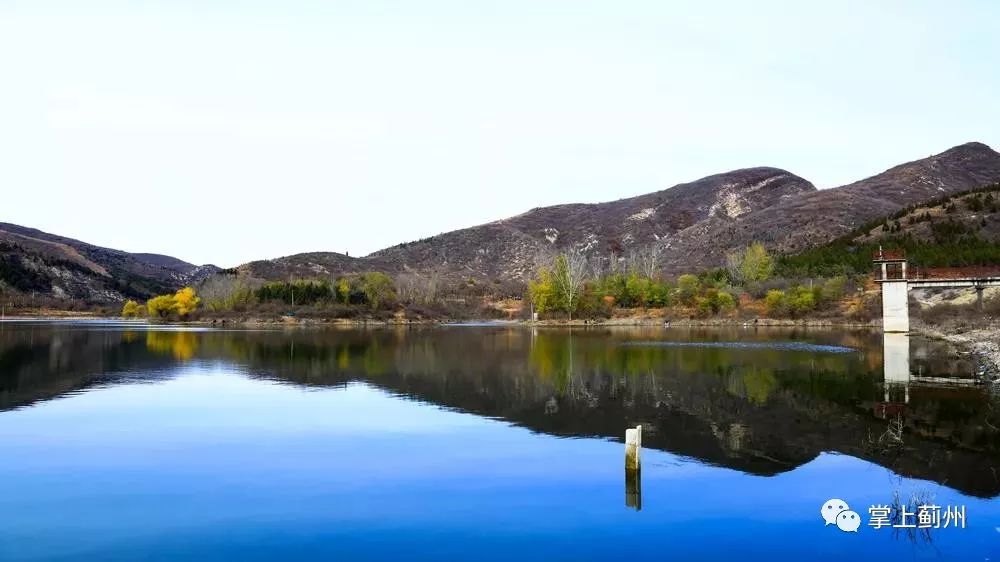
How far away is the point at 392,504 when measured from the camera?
43.1 feet

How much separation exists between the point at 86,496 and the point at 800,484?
41.3 ft

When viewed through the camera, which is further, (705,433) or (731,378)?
(731,378)

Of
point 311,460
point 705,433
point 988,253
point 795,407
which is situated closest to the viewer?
point 311,460

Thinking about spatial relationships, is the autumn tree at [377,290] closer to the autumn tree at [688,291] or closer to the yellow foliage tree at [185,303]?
the yellow foliage tree at [185,303]

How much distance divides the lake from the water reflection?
0.45ft

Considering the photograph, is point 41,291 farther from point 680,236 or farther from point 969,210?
point 969,210

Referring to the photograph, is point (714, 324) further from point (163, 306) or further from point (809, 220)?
point (809, 220)

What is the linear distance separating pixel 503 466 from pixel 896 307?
50.8 meters

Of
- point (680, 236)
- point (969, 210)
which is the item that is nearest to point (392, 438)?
point (969, 210)

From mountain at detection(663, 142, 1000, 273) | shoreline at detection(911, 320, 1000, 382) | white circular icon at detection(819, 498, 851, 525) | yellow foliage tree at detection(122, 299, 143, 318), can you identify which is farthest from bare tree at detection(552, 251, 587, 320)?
yellow foliage tree at detection(122, 299, 143, 318)

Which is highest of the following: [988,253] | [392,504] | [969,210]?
[969,210]

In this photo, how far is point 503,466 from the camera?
1599 centimetres

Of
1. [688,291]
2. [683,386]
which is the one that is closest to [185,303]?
[688,291]

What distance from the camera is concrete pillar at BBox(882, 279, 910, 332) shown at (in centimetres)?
5734
